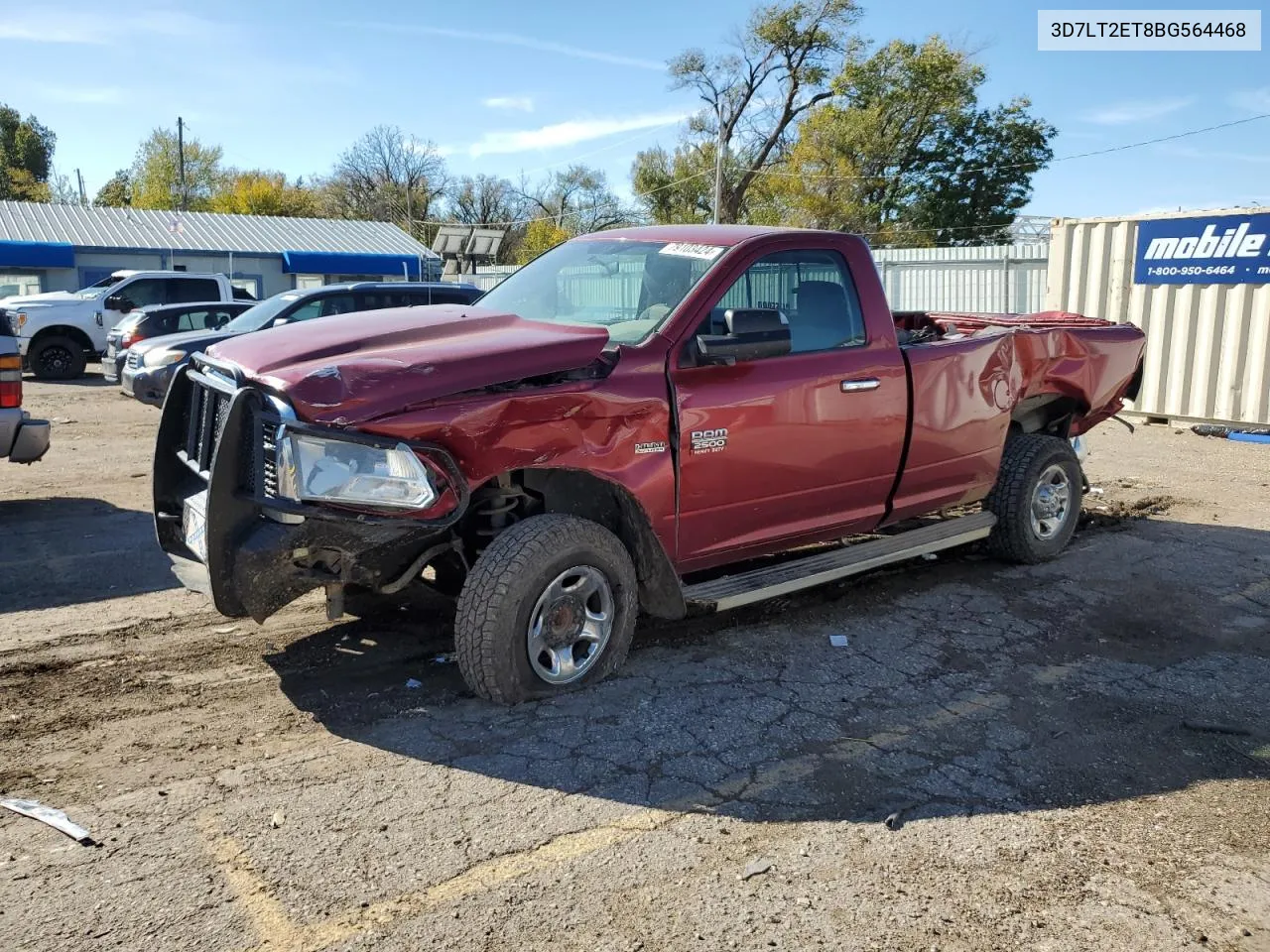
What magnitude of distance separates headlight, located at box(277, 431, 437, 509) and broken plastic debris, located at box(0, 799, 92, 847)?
4.10ft

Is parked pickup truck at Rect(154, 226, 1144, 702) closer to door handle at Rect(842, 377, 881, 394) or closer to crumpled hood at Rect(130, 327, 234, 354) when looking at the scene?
door handle at Rect(842, 377, 881, 394)

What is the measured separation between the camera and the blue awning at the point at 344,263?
37688mm

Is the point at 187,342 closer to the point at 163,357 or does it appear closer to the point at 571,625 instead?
the point at 163,357

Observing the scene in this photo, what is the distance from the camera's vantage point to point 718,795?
354 centimetres

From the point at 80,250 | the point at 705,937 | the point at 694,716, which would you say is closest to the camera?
the point at 705,937

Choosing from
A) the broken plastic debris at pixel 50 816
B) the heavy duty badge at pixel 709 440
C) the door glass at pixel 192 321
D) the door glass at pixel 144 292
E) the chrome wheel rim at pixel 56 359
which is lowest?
the broken plastic debris at pixel 50 816

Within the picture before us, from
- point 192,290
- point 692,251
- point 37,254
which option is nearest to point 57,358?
point 192,290

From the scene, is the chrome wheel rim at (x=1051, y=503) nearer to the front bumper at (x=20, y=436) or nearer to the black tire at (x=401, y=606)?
the black tire at (x=401, y=606)

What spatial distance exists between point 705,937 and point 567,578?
67.8 inches

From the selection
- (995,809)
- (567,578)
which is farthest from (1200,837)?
(567,578)

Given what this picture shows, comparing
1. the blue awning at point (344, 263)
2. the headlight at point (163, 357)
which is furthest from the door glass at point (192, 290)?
the blue awning at point (344, 263)

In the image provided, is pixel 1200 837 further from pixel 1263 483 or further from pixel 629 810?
pixel 1263 483

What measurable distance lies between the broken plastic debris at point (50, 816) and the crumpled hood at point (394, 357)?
151cm

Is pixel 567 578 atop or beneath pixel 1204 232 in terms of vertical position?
beneath
